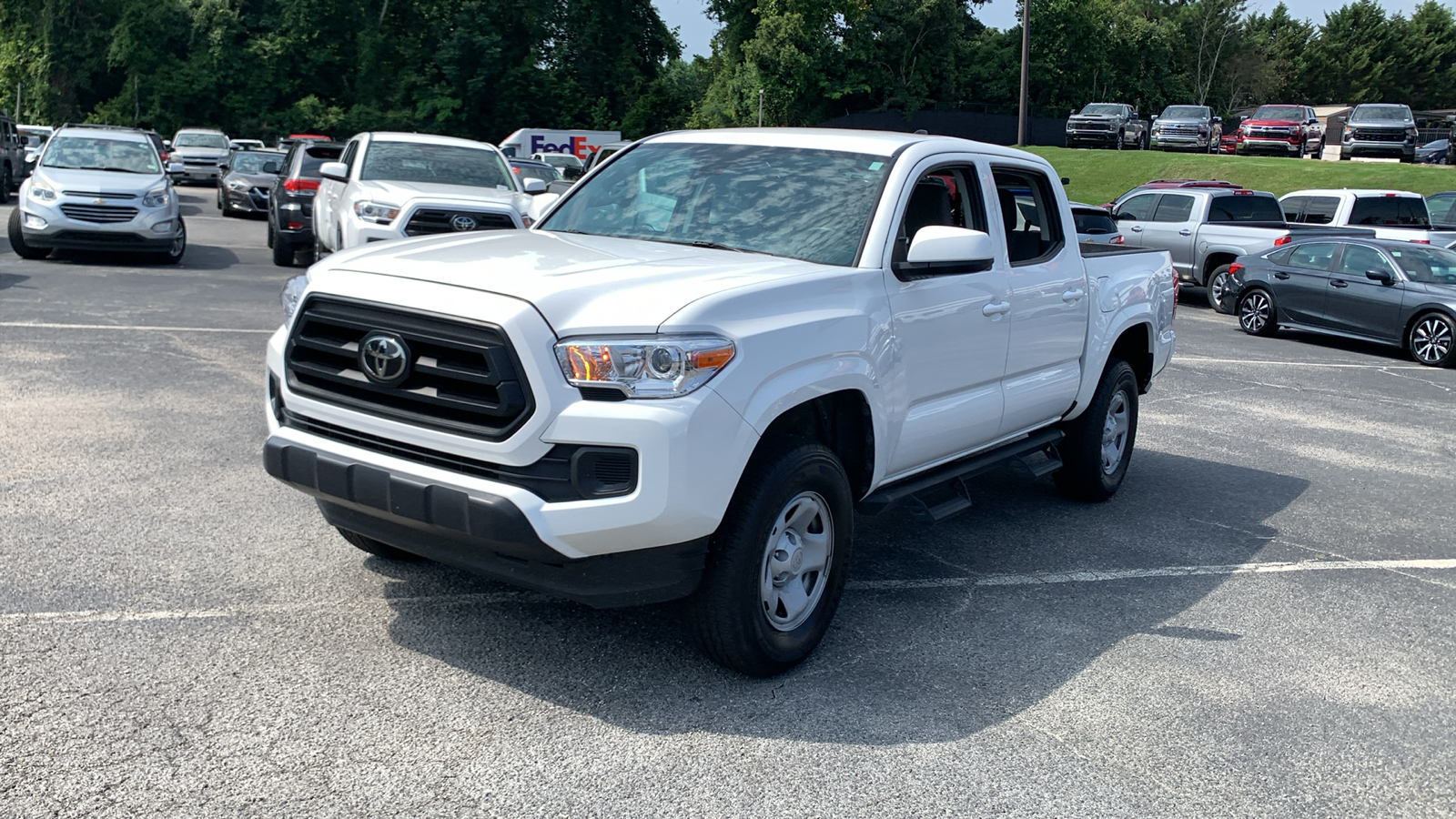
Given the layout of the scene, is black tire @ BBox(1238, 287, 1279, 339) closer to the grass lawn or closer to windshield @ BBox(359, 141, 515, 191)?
windshield @ BBox(359, 141, 515, 191)

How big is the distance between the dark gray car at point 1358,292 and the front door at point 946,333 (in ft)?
38.8

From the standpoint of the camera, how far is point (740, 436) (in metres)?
4.14

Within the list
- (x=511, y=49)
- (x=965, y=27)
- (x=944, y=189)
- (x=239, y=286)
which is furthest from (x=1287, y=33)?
(x=944, y=189)

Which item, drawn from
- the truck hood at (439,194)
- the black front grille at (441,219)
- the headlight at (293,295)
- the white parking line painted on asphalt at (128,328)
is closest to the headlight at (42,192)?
the truck hood at (439,194)

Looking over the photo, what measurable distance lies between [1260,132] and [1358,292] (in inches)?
1123

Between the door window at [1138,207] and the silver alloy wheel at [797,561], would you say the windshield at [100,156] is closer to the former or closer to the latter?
the door window at [1138,207]

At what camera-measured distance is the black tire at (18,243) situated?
54.6 ft

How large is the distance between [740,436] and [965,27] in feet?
225

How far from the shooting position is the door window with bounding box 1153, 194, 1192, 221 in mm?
20891

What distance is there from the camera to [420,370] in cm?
416

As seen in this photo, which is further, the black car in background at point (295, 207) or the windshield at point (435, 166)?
the black car in background at point (295, 207)

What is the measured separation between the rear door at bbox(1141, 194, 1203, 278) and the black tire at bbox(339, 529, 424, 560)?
17.8 m

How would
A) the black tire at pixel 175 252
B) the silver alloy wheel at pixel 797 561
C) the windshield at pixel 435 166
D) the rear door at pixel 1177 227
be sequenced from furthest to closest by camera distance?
the rear door at pixel 1177 227 → the black tire at pixel 175 252 → the windshield at pixel 435 166 → the silver alloy wheel at pixel 797 561

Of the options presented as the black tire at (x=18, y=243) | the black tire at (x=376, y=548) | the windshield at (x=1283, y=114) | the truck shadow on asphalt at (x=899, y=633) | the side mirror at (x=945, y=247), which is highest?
the windshield at (x=1283, y=114)
